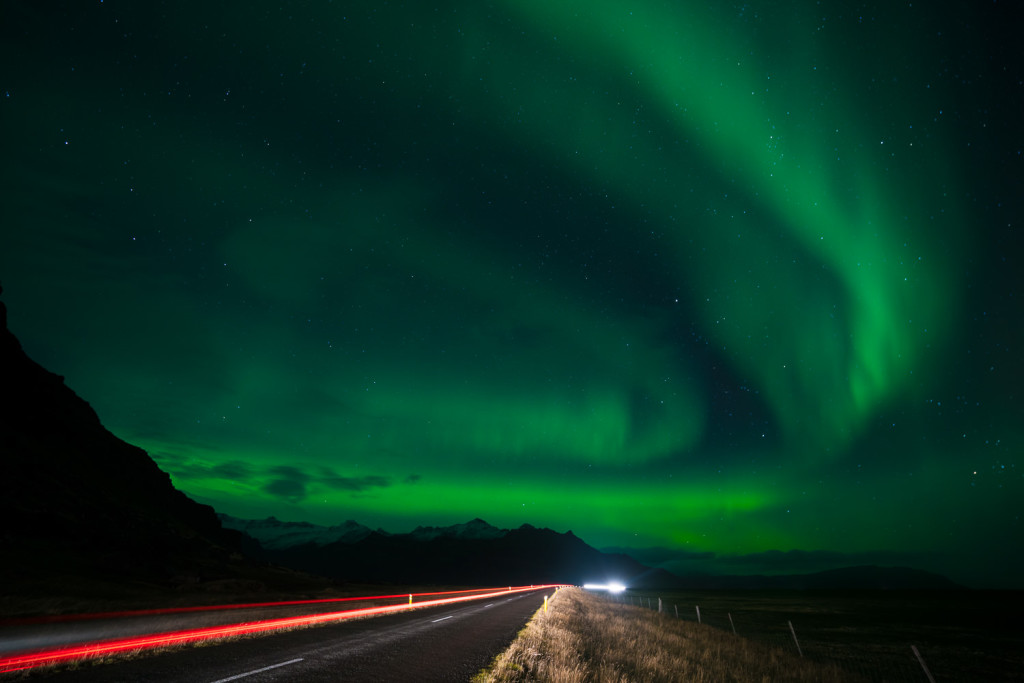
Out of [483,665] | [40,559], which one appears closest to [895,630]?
[483,665]

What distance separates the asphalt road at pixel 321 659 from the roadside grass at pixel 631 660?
3.41 ft

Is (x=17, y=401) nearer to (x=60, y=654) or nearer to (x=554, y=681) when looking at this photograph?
(x=60, y=654)

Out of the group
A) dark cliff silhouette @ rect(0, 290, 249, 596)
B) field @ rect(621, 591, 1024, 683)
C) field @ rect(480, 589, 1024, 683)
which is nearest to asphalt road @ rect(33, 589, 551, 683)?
field @ rect(480, 589, 1024, 683)

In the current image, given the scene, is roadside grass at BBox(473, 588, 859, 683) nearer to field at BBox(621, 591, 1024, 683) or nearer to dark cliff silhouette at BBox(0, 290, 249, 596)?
field at BBox(621, 591, 1024, 683)

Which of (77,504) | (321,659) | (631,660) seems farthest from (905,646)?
(77,504)

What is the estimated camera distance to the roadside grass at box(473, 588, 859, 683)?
10609 mm

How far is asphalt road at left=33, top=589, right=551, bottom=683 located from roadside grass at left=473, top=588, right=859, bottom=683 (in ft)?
3.41

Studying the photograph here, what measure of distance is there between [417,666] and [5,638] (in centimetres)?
1265

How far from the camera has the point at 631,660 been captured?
47.0ft

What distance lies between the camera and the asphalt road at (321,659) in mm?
9305

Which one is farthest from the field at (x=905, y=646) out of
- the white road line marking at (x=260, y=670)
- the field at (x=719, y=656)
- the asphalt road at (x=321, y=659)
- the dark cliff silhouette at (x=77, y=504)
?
the dark cliff silhouette at (x=77, y=504)

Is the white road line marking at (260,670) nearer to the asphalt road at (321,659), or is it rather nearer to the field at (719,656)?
the asphalt road at (321,659)

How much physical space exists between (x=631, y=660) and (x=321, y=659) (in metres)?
8.38

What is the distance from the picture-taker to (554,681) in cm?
940
